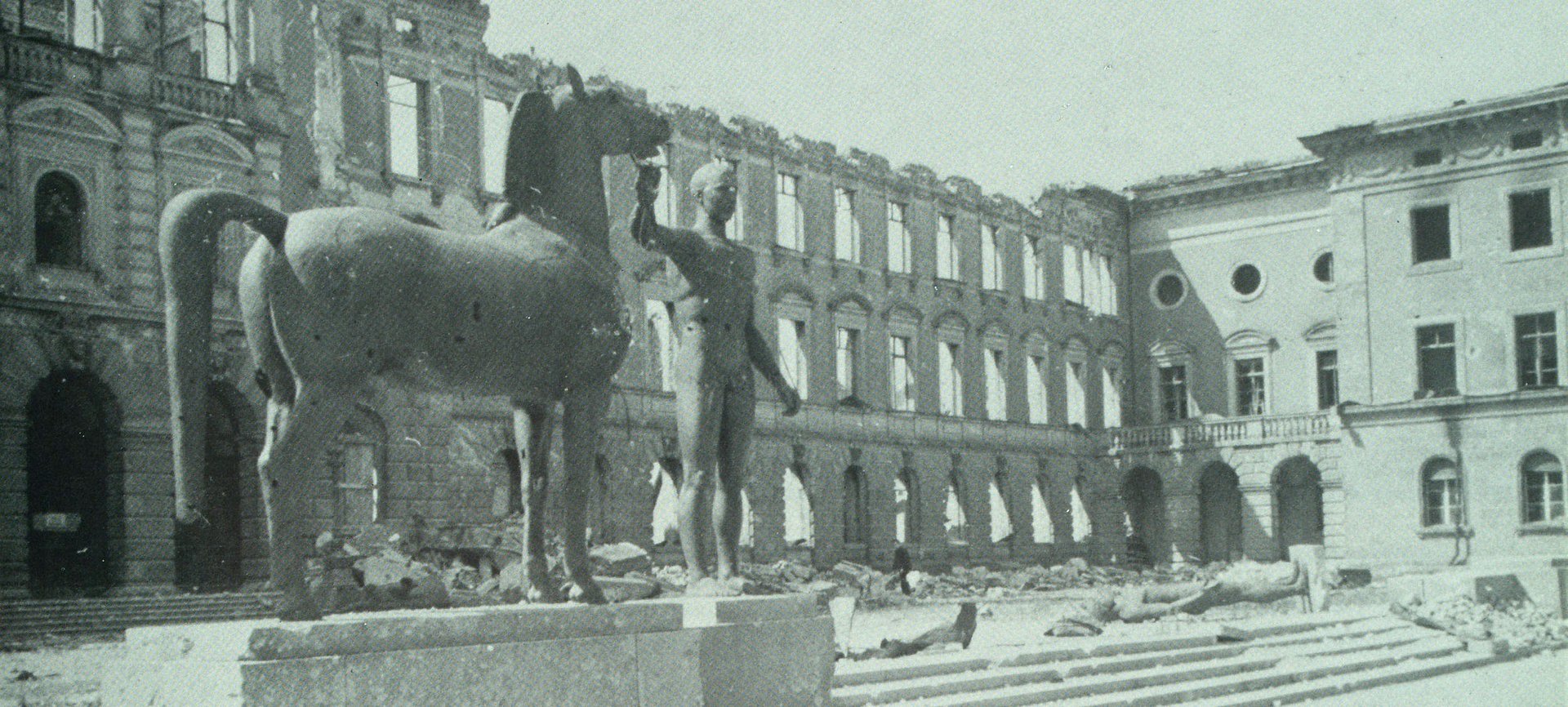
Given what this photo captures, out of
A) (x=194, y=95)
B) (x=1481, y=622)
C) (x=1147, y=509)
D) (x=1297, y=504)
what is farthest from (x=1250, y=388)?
(x=194, y=95)

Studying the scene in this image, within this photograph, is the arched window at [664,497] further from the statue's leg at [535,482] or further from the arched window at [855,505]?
the statue's leg at [535,482]

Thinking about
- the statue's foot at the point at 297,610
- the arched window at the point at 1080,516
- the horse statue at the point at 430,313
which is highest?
the horse statue at the point at 430,313

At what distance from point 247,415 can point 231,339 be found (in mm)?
1181

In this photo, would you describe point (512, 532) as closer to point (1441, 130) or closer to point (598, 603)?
point (598, 603)

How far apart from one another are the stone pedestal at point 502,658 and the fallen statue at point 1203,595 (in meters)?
6.87

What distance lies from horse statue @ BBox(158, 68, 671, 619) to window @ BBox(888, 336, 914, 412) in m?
31.4

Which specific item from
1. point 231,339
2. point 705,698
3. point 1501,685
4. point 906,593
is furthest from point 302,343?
point 906,593

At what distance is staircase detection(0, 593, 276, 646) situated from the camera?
1767 cm

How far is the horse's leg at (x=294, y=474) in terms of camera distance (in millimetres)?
5500

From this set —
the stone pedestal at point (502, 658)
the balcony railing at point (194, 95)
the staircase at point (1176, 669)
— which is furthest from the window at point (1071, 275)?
the stone pedestal at point (502, 658)

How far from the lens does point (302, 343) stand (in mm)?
5625

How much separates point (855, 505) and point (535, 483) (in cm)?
3073

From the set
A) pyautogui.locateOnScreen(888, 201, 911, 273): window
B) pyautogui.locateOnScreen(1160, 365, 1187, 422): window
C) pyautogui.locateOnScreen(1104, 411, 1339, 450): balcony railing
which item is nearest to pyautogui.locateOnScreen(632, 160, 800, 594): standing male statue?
pyautogui.locateOnScreen(888, 201, 911, 273): window

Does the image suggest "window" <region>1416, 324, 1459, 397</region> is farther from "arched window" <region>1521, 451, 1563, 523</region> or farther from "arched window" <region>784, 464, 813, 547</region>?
"arched window" <region>784, 464, 813, 547</region>
